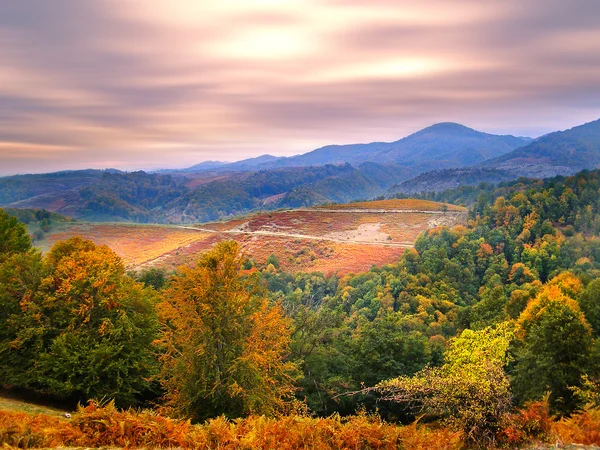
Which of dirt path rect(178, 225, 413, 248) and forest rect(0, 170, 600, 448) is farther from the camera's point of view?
dirt path rect(178, 225, 413, 248)

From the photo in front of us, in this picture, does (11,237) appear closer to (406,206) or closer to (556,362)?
(556,362)

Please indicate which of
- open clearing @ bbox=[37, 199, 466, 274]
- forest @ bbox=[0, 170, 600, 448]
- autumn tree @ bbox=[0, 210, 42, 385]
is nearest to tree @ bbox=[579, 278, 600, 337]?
forest @ bbox=[0, 170, 600, 448]

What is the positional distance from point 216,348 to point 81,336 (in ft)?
26.7

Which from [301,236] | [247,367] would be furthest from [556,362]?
[301,236]

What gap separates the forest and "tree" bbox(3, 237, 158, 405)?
81 mm

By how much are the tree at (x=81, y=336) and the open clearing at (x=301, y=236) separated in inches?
2369

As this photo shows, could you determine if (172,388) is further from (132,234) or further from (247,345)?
(132,234)

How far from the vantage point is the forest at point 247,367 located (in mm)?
9344

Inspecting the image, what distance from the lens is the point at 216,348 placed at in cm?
1553

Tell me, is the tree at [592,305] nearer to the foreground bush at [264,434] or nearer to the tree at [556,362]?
the tree at [556,362]

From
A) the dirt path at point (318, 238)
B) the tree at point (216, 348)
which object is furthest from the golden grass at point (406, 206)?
the tree at point (216, 348)

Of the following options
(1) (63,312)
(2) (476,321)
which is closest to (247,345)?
(1) (63,312)

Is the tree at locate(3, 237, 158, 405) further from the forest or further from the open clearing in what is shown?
the open clearing

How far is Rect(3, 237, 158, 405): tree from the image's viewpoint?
18.2 m
